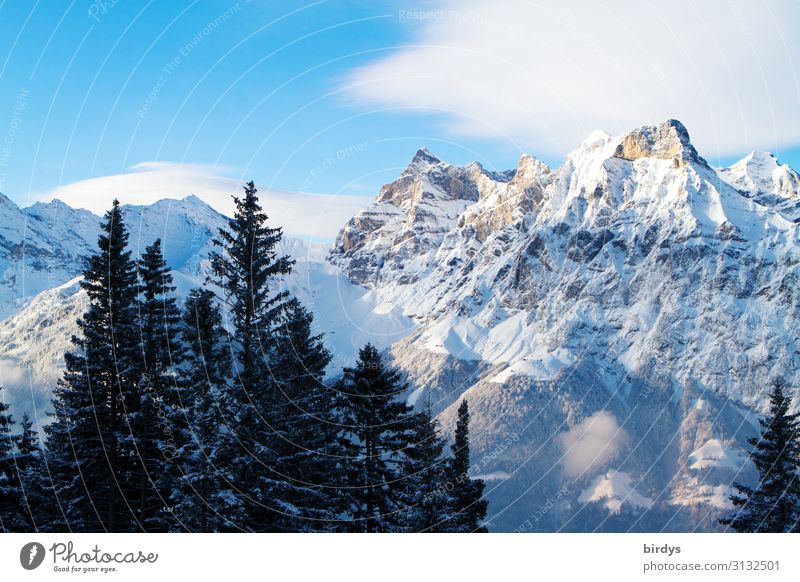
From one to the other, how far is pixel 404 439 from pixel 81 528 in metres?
13.9

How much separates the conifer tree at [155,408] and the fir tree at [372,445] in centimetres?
675

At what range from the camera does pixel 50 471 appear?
38812 millimetres

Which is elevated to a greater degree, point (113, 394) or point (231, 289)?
point (231, 289)

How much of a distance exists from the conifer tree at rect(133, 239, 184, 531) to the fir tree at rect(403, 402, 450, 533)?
30.4 ft

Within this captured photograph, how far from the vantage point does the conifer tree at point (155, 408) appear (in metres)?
34.6

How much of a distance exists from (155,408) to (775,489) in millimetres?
26226

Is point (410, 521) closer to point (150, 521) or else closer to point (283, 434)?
point (283, 434)

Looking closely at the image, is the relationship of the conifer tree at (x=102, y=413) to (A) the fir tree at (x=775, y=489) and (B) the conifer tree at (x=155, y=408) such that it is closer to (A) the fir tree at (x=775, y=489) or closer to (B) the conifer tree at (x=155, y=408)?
(B) the conifer tree at (x=155, y=408)

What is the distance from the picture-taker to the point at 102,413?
36000 mm

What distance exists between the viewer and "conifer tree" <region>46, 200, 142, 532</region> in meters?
35.7

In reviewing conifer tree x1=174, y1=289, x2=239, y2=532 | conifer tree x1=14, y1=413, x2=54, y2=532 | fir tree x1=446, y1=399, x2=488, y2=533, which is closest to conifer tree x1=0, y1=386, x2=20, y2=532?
conifer tree x1=14, y1=413, x2=54, y2=532

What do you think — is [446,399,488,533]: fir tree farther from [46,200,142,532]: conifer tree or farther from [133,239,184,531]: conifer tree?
[46,200,142,532]: conifer tree

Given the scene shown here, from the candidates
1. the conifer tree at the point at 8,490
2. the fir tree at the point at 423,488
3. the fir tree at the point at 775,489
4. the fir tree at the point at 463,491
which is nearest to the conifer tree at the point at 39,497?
the conifer tree at the point at 8,490
